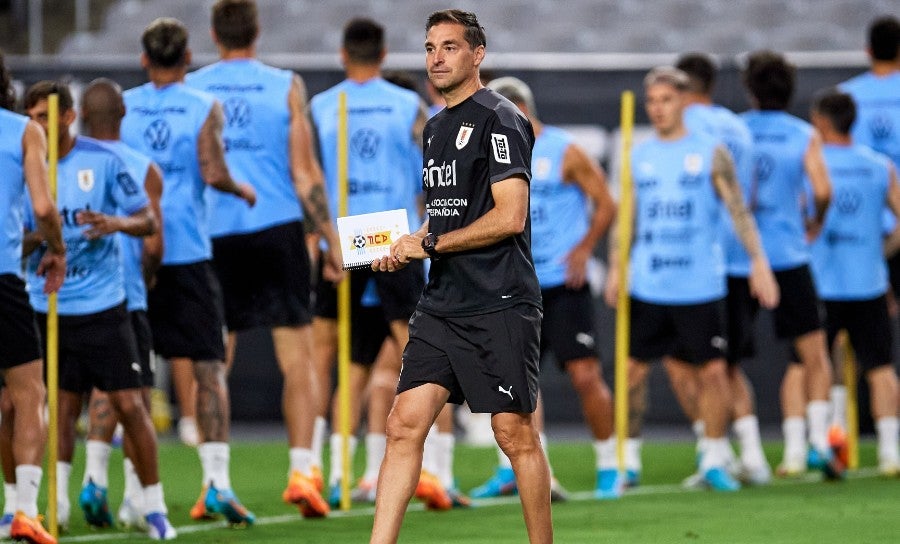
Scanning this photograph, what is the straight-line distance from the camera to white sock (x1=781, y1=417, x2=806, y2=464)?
38.4 ft

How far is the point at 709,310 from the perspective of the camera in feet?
35.1

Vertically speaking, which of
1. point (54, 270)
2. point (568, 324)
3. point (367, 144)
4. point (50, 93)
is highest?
point (50, 93)

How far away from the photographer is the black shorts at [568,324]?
1040 centimetres

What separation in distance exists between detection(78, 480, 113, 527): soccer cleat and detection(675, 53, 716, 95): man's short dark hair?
17.1ft

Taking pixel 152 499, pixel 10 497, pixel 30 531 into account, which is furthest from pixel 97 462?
pixel 30 531

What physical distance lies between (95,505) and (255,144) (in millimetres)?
2242

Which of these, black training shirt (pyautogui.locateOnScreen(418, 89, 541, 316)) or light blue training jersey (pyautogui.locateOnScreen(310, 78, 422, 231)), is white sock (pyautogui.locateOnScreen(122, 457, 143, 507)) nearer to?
light blue training jersey (pyautogui.locateOnScreen(310, 78, 422, 231))

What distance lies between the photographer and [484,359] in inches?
248

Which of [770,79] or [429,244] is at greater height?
[770,79]

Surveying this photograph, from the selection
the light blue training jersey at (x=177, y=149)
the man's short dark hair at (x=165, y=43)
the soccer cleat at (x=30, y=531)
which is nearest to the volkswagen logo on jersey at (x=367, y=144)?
the light blue training jersey at (x=177, y=149)

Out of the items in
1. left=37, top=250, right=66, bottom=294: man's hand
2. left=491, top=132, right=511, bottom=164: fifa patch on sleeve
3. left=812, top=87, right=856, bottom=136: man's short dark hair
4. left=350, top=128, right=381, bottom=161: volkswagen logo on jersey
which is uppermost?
left=491, top=132, right=511, bottom=164: fifa patch on sleeve

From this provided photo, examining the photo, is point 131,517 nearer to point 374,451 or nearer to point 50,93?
point 374,451

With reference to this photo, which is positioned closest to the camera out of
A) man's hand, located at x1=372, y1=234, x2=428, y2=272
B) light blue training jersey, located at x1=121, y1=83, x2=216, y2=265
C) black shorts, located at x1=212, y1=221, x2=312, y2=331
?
man's hand, located at x1=372, y1=234, x2=428, y2=272

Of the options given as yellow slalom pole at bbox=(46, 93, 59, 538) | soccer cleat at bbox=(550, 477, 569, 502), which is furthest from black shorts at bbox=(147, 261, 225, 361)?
soccer cleat at bbox=(550, 477, 569, 502)
